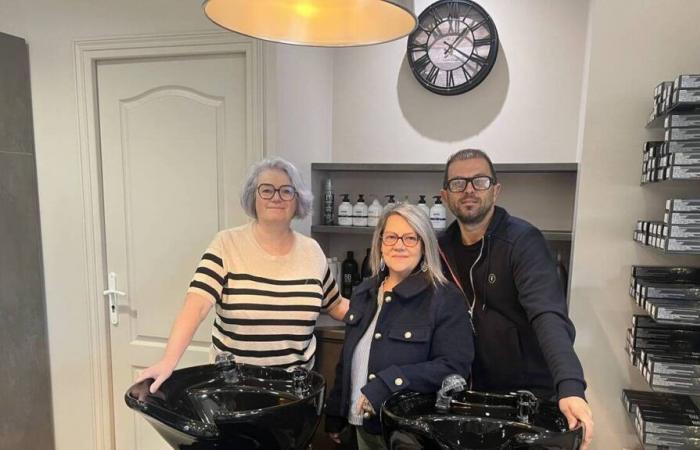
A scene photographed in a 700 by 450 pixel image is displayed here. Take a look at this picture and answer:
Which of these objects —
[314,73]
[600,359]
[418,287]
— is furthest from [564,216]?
[314,73]

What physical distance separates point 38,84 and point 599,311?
8.46ft

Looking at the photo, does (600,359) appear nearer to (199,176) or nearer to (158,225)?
(199,176)

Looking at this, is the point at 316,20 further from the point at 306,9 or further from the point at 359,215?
the point at 359,215

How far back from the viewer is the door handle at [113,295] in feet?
7.08

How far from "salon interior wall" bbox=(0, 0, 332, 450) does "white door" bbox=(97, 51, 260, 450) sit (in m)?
0.13

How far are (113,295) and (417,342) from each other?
159 centimetres

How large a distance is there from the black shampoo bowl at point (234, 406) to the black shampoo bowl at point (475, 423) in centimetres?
22

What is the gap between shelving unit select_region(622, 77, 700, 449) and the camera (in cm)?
142

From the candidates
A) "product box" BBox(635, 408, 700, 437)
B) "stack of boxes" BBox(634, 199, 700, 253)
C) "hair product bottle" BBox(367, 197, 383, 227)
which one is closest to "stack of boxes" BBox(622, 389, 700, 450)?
"product box" BBox(635, 408, 700, 437)

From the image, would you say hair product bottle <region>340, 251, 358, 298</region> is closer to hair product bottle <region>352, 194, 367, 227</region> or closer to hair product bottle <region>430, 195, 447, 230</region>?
hair product bottle <region>352, 194, 367, 227</region>

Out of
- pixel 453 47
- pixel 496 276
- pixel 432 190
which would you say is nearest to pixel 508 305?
pixel 496 276

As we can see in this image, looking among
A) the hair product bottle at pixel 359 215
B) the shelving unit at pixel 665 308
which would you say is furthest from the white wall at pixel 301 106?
the shelving unit at pixel 665 308

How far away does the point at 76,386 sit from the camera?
2258 mm

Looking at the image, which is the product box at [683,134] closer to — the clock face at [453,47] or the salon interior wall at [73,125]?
the clock face at [453,47]
